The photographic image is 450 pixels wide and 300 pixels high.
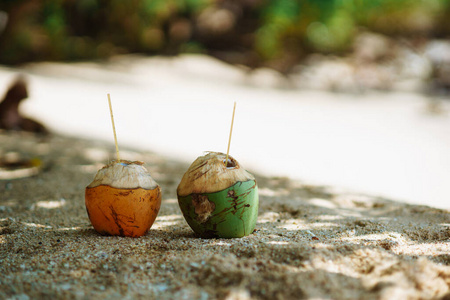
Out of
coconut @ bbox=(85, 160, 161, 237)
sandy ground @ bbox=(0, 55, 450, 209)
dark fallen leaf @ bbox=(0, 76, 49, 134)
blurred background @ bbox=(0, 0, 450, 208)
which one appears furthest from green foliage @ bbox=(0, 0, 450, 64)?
Answer: coconut @ bbox=(85, 160, 161, 237)

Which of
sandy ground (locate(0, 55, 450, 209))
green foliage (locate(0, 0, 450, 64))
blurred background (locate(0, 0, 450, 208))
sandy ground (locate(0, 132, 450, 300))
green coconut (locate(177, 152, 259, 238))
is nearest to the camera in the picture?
sandy ground (locate(0, 132, 450, 300))

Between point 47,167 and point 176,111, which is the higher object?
point 176,111

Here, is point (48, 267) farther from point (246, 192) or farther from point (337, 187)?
point (337, 187)

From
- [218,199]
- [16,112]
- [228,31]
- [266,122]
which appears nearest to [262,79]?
[228,31]

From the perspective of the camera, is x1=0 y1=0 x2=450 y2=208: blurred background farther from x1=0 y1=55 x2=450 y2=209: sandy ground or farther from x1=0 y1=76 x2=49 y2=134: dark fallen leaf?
x1=0 y1=76 x2=49 y2=134: dark fallen leaf

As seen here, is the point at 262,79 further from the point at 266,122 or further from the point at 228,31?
the point at 266,122

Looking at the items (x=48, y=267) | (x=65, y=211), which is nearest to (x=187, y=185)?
(x=48, y=267)

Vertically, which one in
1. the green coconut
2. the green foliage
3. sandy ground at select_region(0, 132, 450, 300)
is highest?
the green foliage
